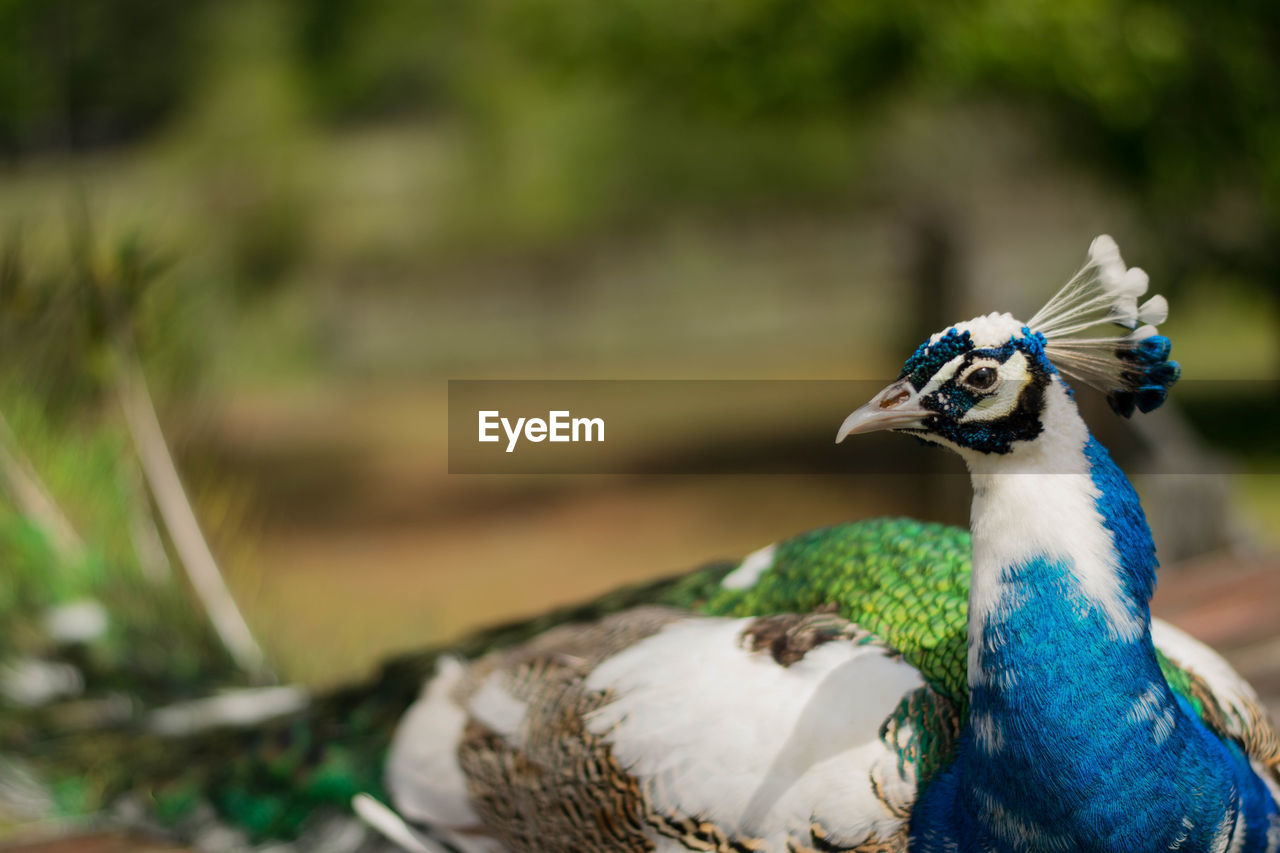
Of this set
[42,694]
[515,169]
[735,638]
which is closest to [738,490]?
[515,169]

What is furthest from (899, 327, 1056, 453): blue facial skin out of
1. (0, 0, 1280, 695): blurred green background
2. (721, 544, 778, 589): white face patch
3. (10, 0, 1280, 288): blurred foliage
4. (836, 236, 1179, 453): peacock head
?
(10, 0, 1280, 288): blurred foliage

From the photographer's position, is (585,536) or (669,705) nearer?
(669,705)

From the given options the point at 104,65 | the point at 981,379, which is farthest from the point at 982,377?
the point at 104,65

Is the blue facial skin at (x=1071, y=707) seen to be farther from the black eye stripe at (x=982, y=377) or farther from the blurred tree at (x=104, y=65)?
the blurred tree at (x=104, y=65)

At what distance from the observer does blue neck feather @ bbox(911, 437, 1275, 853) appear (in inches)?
38.9

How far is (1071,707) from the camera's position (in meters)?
1.00

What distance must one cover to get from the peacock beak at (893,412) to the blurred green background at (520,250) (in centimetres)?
133

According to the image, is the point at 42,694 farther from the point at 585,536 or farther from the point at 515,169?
the point at 515,169

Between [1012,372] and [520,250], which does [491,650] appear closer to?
[1012,372]

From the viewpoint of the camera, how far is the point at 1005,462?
1010 mm

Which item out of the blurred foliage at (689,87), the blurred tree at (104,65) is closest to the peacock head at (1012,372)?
the blurred foliage at (689,87)

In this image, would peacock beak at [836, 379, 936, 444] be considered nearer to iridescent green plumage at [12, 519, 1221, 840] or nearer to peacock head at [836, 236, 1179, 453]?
peacock head at [836, 236, 1179, 453]

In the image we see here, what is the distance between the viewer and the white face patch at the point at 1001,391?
0.99 meters

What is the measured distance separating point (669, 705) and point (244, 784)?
2.40 ft
